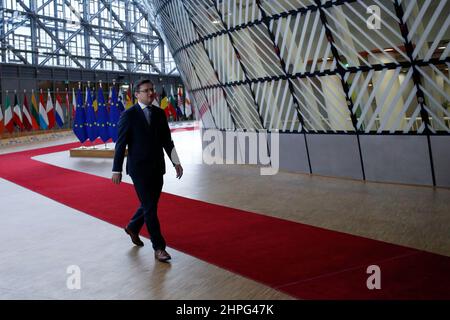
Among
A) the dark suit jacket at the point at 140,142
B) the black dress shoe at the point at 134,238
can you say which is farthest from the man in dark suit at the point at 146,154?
the black dress shoe at the point at 134,238

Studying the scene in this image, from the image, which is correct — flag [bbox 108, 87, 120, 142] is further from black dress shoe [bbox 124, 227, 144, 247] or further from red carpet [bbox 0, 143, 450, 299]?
black dress shoe [bbox 124, 227, 144, 247]

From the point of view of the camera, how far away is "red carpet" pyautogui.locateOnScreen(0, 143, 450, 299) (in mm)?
4941

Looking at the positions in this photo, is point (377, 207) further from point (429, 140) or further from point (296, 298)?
point (296, 298)

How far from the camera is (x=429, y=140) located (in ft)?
36.5

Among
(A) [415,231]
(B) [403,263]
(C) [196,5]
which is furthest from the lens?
(C) [196,5]

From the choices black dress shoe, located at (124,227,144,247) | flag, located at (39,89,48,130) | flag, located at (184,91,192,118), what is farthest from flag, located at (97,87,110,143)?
flag, located at (184,91,192,118)

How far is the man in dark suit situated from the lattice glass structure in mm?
6597

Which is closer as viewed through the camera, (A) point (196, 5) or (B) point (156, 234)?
(B) point (156, 234)

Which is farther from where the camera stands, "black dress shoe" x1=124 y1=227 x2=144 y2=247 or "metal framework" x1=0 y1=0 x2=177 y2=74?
"metal framework" x1=0 y1=0 x2=177 y2=74

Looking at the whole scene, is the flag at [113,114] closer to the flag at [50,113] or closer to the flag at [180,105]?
the flag at [50,113]

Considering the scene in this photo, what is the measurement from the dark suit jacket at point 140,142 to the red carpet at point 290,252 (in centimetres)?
129

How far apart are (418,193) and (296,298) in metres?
6.69

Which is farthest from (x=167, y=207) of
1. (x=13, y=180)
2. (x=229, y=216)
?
(x=13, y=180)

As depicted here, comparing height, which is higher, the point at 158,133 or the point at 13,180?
the point at 158,133
